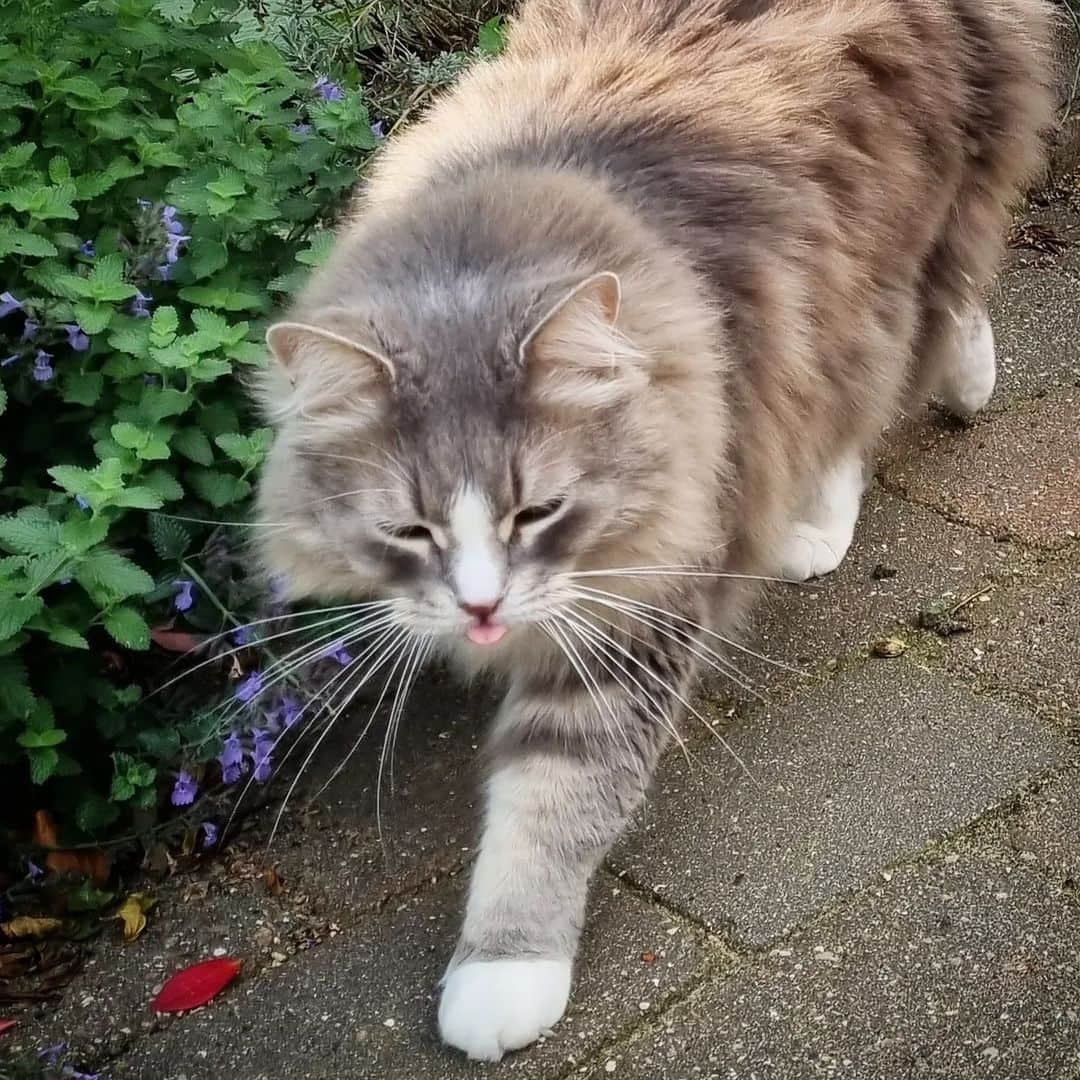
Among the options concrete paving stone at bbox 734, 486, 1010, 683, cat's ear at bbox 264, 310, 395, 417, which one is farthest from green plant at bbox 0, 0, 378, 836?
concrete paving stone at bbox 734, 486, 1010, 683

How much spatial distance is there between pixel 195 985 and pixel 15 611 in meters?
0.60

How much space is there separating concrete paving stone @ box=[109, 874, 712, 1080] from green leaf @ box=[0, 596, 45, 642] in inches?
24.0

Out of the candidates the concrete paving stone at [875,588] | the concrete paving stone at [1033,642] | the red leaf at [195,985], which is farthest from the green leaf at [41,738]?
the concrete paving stone at [1033,642]

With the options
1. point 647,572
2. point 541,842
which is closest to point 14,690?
point 541,842

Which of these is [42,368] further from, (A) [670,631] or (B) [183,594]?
(A) [670,631]

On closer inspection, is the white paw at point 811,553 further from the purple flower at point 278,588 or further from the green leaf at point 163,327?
Result: the green leaf at point 163,327

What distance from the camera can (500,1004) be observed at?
5.86 ft

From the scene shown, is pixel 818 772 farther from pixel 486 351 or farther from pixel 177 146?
pixel 177 146

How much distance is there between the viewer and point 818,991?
5.89 feet

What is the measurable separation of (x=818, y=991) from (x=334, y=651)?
0.89 metres

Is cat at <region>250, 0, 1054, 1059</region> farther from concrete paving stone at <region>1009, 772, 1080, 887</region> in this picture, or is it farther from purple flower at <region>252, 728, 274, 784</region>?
concrete paving stone at <region>1009, 772, 1080, 887</region>

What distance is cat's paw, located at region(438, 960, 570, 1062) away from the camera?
70.0 inches

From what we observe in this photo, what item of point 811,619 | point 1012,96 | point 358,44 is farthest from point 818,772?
point 358,44

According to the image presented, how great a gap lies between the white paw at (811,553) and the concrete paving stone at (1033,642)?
299 mm
